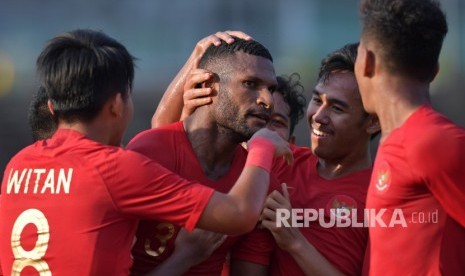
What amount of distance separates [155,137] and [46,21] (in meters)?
6.44

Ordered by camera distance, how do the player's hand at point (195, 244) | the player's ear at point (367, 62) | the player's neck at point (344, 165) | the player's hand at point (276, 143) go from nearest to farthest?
the player's ear at point (367, 62), the player's hand at point (276, 143), the player's hand at point (195, 244), the player's neck at point (344, 165)

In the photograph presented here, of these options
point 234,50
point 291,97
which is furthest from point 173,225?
point 291,97

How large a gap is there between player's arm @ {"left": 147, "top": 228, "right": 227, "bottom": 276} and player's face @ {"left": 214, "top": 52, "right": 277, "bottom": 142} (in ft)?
1.72

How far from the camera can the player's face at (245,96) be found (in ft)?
13.4

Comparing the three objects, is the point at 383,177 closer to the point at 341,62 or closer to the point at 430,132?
the point at 430,132

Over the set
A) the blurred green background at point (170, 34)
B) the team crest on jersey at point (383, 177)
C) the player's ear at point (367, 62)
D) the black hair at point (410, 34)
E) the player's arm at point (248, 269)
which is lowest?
the blurred green background at point (170, 34)

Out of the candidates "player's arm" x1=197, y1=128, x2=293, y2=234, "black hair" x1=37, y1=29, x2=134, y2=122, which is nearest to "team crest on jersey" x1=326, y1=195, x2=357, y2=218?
"player's arm" x1=197, y1=128, x2=293, y2=234

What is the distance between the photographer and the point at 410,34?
3.18 m

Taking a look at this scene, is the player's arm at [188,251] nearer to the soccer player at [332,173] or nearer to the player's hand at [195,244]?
the player's hand at [195,244]

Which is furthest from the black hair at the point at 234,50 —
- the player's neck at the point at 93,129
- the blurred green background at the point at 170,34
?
the blurred green background at the point at 170,34

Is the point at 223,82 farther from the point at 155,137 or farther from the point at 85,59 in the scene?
the point at 85,59

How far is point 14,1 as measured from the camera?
33.7 ft

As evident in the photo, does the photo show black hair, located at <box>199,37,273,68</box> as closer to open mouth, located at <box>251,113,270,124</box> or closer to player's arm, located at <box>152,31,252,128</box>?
player's arm, located at <box>152,31,252,128</box>

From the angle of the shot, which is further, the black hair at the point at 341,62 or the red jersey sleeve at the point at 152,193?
the black hair at the point at 341,62
